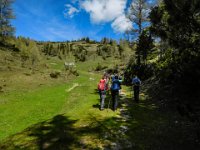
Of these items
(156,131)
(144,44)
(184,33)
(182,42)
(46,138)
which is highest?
(144,44)

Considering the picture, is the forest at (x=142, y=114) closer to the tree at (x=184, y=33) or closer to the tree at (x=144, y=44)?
the tree at (x=184, y=33)

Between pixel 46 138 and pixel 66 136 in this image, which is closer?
pixel 46 138

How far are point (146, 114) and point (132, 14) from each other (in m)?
33.4

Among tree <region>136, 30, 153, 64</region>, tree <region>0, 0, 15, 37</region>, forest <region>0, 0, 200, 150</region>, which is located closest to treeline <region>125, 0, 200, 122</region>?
forest <region>0, 0, 200, 150</region>

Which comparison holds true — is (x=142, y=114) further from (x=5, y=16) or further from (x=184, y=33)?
(x=5, y=16)

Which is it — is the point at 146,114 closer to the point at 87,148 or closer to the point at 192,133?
the point at 192,133

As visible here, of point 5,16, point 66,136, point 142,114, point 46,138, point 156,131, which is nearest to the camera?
point 46,138

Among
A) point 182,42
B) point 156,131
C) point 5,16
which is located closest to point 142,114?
point 156,131

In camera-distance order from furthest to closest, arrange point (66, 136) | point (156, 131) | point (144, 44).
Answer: point (144, 44) → point (156, 131) → point (66, 136)

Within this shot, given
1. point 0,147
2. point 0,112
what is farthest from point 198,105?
point 0,112

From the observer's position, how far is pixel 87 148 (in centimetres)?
1295

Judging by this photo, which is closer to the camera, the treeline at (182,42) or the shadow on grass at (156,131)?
the shadow on grass at (156,131)

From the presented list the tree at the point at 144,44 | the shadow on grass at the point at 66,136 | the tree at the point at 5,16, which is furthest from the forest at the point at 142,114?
the tree at the point at 5,16

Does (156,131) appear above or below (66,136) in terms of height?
above
